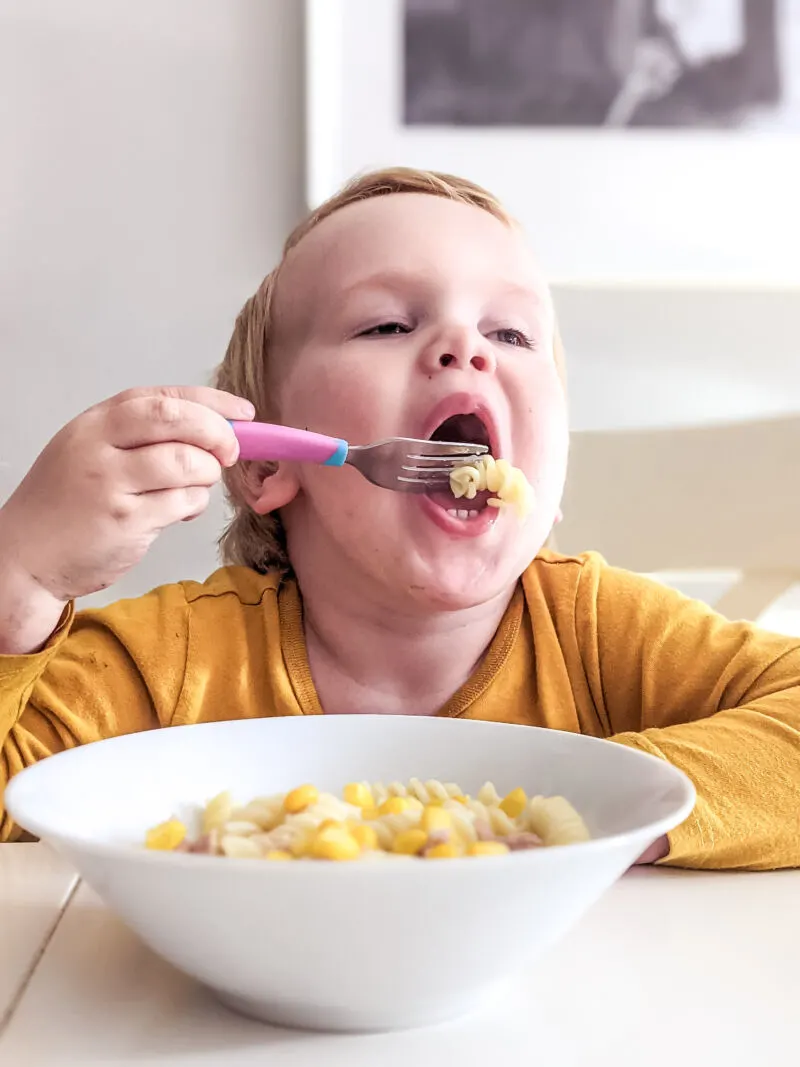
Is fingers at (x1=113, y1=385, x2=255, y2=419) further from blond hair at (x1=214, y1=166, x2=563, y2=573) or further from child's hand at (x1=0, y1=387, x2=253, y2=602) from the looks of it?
blond hair at (x1=214, y1=166, x2=563, y2=573)

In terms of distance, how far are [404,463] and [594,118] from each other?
3.89 ft

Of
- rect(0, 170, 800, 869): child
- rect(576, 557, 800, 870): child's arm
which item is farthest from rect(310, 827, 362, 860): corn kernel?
rect(0, 170, 800, 869): child

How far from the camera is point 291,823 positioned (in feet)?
1.81

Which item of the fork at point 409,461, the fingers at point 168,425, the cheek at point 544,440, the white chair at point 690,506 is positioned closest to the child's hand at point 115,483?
the fingers at point 168,425

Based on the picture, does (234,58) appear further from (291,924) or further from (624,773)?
(291,924)

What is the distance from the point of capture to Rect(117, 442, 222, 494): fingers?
76 centimetres

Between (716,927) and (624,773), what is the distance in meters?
0.10

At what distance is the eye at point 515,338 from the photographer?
109 cm

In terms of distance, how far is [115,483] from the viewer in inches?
30.5

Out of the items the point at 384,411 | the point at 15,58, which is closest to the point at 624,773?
the point at 384,411

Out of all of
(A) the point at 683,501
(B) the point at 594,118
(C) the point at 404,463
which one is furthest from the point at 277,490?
(B) the point at 594,118

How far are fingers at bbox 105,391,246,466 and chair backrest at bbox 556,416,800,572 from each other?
103 centimetres

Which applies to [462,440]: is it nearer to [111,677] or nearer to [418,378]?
[418,378]

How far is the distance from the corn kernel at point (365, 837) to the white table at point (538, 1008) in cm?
8
